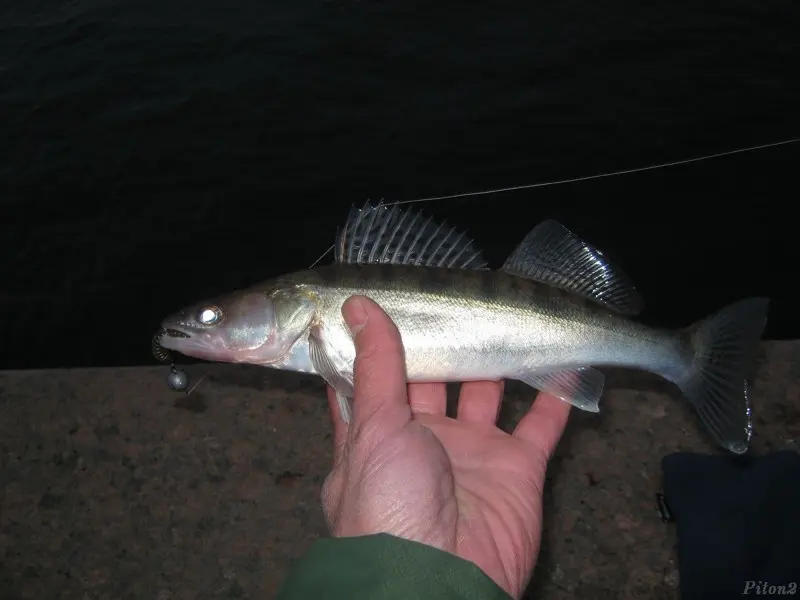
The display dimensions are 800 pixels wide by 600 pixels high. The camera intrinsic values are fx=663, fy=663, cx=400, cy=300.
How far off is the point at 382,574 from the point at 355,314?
1372 millimetres

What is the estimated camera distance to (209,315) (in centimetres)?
345

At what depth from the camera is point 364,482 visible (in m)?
2.77

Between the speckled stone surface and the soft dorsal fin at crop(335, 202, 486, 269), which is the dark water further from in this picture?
the soft dorsal fin at crop(335, 202, 486, 269)

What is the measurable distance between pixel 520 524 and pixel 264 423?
2.01 m

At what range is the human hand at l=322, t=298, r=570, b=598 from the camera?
8.91ft

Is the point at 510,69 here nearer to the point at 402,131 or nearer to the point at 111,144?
the point at 402,131

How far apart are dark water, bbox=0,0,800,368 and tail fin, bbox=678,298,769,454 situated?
10.1 ft

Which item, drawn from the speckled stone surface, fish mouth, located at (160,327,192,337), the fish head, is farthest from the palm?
fish mouth, located at (160,327,192,337)

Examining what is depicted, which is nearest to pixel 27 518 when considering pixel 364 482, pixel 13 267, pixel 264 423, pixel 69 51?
pixel 264 423

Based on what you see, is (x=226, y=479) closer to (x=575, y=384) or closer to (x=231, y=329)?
(x=231, y=329)

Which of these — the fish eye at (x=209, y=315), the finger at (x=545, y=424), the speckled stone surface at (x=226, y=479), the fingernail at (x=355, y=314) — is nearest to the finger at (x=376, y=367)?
the fingernail at (x=355, y=314)

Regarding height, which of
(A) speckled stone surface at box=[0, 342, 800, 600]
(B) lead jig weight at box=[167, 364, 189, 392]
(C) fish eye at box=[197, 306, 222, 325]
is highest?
(C) fish eye at box=[197, 306, 222, 325]

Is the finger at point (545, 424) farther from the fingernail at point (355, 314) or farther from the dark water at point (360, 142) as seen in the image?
the dark water at point (360, 142)

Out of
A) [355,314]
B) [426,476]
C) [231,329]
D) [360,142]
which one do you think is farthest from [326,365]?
[360,142]
